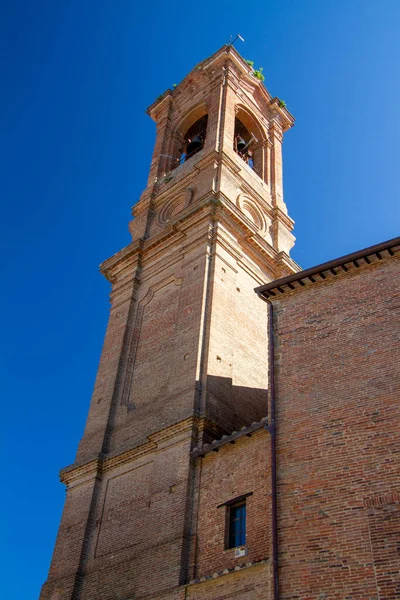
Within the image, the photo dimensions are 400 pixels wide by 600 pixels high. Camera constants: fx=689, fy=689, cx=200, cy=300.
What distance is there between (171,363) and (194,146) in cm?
Answer: 1380

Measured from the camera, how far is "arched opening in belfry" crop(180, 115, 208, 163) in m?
30.8

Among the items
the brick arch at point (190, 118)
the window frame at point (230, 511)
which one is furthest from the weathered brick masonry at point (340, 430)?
the brick arch at point (190, 118)

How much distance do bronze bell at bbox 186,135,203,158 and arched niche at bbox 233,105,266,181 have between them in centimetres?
160

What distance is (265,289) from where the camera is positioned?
53.6ft

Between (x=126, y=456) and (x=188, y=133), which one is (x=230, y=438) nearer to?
(x=126, y=456)

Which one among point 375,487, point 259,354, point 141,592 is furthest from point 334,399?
point 259,354

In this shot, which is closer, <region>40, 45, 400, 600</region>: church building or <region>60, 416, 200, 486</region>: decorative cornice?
<region>40, 45, 400, 600</region>: church building

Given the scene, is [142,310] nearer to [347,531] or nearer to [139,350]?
[139,350]

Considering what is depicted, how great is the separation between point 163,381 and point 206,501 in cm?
501

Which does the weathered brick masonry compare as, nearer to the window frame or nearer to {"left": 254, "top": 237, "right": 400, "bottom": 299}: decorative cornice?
{"left": 254, "top": 237, "right": 400, "bottom": 299}: decorative cornice

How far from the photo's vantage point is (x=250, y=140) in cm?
3225

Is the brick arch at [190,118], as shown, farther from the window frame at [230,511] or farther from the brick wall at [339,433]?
the window frame at [230,511]

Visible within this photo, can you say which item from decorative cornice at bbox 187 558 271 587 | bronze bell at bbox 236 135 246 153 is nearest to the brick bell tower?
bronze bell at bbox 236 135 246 153

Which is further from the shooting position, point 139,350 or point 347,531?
point 139,350
